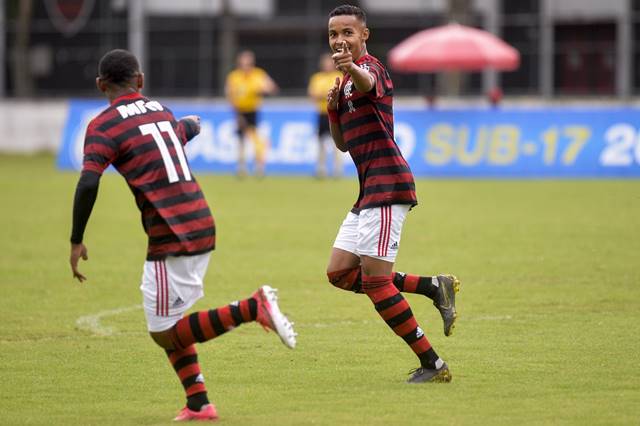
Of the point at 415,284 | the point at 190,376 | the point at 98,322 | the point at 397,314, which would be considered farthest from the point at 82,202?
the point at 98,322

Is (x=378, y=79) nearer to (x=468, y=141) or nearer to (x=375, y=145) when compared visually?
(x=375, y=145)

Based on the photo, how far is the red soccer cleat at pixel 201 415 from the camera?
672 cm

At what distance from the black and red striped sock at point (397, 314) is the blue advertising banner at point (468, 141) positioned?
16.8 metres

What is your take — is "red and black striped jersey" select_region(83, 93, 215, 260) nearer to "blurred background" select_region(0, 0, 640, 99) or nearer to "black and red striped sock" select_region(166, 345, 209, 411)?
"black and red striped sock" select_region(166, 345, 209, 411)

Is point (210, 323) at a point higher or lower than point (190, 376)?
higher

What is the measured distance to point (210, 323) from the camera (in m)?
6.66

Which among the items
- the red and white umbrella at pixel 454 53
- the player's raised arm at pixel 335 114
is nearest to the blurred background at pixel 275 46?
the red and white umbrella at pixel 454 53

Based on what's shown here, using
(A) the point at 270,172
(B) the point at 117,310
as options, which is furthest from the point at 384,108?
(A) the point at 270,172

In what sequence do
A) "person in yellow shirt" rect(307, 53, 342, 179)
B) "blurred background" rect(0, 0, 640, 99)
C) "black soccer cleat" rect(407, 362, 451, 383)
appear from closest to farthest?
"black soccer cleat" rect(407, 362, 451, 383), "person in yellow shirt" rect(307, 53, 342, 179), "blurred background" rect(0, 0, 640, 99)

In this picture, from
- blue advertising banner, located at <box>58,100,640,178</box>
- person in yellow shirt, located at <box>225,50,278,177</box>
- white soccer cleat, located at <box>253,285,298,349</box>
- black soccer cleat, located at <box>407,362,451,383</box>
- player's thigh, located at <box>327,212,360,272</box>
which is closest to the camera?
white soccer cleat, located at <box>253,285,298,349</box>

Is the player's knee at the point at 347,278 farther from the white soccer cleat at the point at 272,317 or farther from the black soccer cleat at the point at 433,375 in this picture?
the white soccer cleat at the point at 272,317

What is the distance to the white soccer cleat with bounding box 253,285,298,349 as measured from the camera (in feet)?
21.5

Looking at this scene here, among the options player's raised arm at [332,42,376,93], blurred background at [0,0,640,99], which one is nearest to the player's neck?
player's raised arm at [332,42,376,93]

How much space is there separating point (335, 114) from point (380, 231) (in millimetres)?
799
